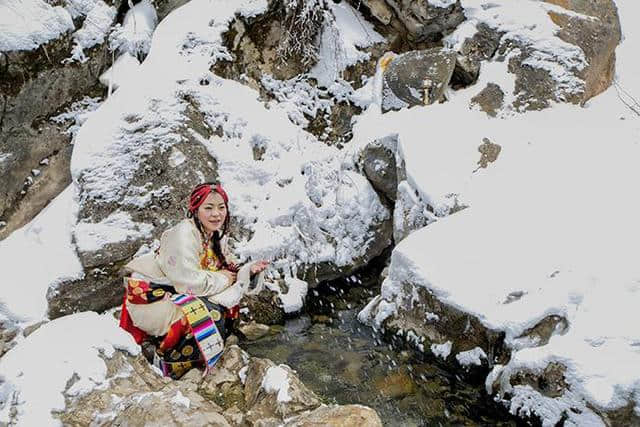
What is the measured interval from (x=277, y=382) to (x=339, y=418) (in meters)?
0.54

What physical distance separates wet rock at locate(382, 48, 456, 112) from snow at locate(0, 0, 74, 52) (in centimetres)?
364

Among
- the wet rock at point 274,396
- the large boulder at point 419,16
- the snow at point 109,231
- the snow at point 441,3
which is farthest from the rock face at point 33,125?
the snow at point 441,3

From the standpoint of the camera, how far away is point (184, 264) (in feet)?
11.0

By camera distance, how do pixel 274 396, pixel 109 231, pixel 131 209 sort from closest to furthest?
pixel 274 396
pixel 109 231
pixel 131 209

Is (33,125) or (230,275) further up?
(33,125)

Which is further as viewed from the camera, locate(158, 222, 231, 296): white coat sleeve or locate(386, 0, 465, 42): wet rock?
locate(386, 0, 465, 42): wet rock

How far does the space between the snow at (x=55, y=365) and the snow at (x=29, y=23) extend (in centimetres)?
350

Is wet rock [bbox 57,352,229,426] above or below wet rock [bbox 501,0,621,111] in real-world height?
above

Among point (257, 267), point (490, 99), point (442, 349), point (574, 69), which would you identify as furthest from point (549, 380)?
point (574, 69)

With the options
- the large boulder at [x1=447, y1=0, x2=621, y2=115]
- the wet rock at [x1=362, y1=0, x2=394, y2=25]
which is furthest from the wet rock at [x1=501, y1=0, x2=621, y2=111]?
the wet rock at [x1=362, y1=0, x2=394, y2=25]

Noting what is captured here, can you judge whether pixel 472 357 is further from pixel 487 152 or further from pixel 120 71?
pixel 120 71

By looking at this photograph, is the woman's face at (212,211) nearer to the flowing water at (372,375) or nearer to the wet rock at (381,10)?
the flowing water at (372,375)

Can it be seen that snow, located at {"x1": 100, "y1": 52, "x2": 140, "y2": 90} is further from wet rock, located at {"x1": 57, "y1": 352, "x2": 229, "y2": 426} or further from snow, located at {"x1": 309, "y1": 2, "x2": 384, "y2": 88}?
wet rock, located at {"x1": 57, "y1": 352, "x2": 229, "y2": 426}

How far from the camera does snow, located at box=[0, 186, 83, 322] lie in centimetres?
436
